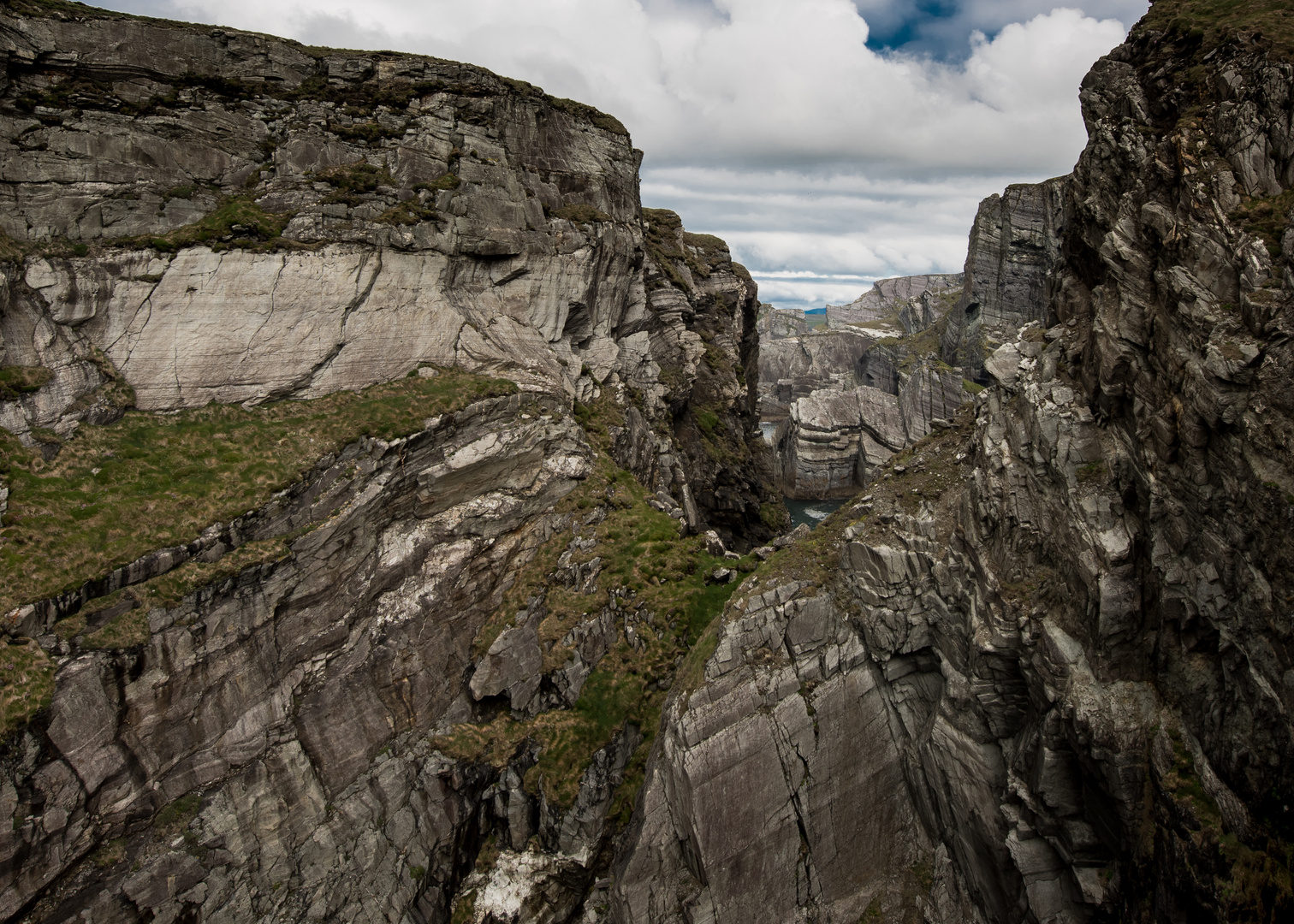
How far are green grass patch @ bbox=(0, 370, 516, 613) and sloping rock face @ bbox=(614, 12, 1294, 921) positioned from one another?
1551 centimetres

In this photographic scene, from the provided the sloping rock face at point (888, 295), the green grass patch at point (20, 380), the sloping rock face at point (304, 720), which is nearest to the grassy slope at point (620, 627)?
the sloping rock face at point (304, 720)

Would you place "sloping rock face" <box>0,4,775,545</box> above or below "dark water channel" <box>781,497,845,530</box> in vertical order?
above

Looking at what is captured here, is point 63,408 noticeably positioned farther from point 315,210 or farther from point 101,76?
point 101,76

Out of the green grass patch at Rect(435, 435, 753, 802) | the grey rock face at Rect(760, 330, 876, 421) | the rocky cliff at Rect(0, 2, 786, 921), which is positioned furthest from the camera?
the grey rock face at Rect(760, 330, 876, 421)

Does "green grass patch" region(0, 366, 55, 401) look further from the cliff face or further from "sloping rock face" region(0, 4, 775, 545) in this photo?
the cliff face

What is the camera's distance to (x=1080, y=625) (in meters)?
16.3

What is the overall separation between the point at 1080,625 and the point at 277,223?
3213 cm

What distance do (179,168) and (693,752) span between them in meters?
30.6

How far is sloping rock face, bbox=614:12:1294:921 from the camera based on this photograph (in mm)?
13086

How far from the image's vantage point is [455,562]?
24469 millimetres

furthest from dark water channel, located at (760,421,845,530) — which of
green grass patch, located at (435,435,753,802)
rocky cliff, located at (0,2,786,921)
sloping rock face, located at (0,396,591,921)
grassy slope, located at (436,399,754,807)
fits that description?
sloping rock face, located at (0,396,591,921)

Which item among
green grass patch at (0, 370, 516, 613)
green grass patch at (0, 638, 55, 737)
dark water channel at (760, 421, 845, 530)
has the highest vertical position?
green grass patch at (0, 370, 516, 613)

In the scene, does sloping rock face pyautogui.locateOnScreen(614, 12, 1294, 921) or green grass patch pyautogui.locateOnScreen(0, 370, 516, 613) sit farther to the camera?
green grass patch pyautogui.locateOnScreen(0, 370, 516, 613)

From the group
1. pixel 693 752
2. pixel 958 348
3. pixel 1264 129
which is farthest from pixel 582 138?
pixel 958 348
